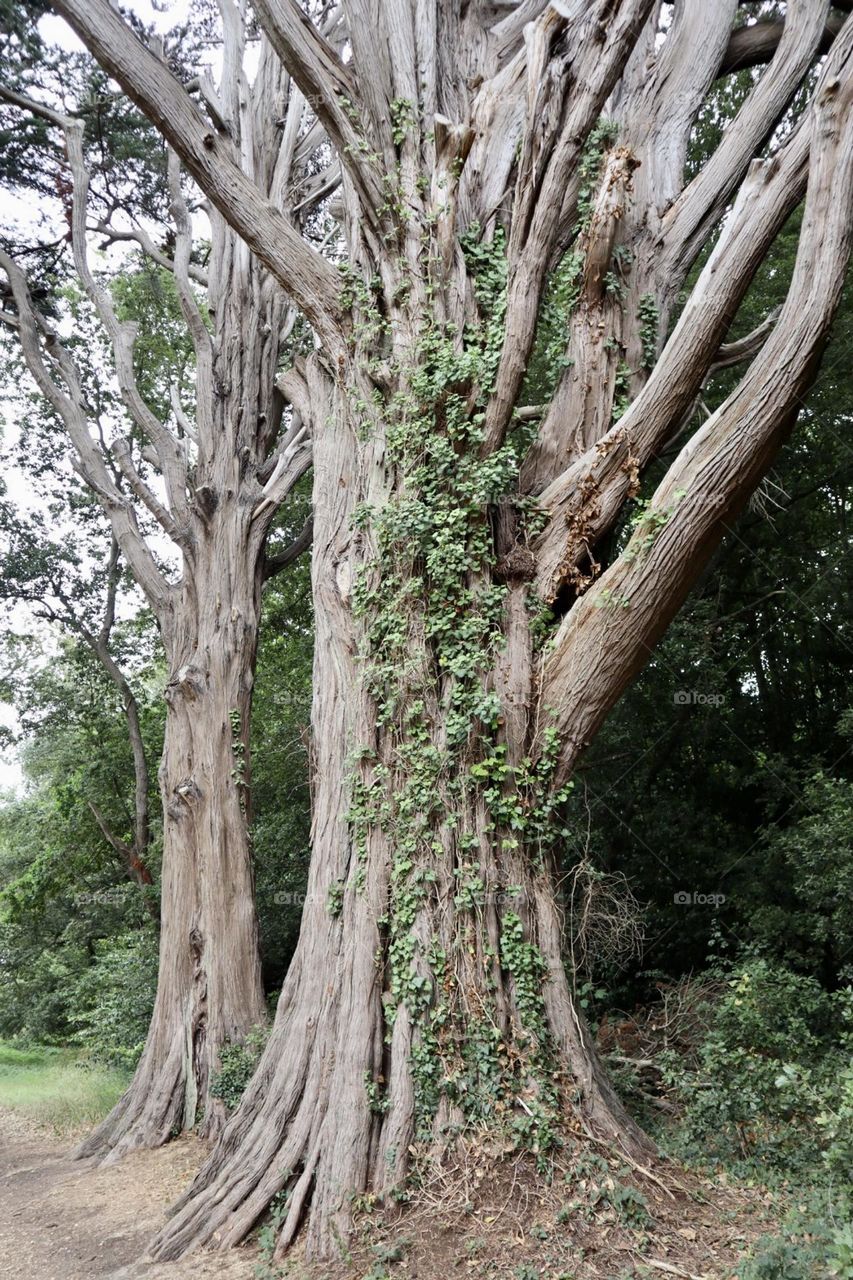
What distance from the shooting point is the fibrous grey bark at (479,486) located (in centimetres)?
534

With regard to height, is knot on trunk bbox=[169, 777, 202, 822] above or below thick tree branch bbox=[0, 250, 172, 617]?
below

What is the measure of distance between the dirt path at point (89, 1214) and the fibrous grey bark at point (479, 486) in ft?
0.94

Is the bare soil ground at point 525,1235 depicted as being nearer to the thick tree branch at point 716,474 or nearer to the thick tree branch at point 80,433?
the thick tree branch at point 716,474

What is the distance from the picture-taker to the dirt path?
5.36 metres

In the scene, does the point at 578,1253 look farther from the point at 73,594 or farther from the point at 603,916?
the point at 73,594

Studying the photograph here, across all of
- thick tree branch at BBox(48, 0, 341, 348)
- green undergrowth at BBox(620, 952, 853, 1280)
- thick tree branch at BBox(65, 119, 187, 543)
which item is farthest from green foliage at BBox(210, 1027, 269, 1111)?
thick tree branch at BBox(48, 0, 341, 348)

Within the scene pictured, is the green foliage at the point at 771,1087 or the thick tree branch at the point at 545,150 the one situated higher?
the thick tree branch at the point at 545,150

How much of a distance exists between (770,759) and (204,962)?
6.27 metres

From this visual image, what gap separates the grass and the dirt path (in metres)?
0.66

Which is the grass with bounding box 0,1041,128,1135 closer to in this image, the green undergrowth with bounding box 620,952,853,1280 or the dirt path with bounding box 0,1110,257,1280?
the dirt path with bounding box 0,1110,257,1280

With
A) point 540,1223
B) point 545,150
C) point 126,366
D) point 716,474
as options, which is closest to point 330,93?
point 545,150

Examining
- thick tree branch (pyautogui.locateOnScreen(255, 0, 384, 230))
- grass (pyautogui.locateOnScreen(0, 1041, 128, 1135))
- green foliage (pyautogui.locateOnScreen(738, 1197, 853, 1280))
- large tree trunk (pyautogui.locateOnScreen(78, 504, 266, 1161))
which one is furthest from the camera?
grass (pyautogui.locateOnScreen(0, 1041, 128, 1135))

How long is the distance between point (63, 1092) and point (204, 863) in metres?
4.46

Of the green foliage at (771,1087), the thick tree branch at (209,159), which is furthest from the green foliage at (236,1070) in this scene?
the thick tree branch at (209,159)
